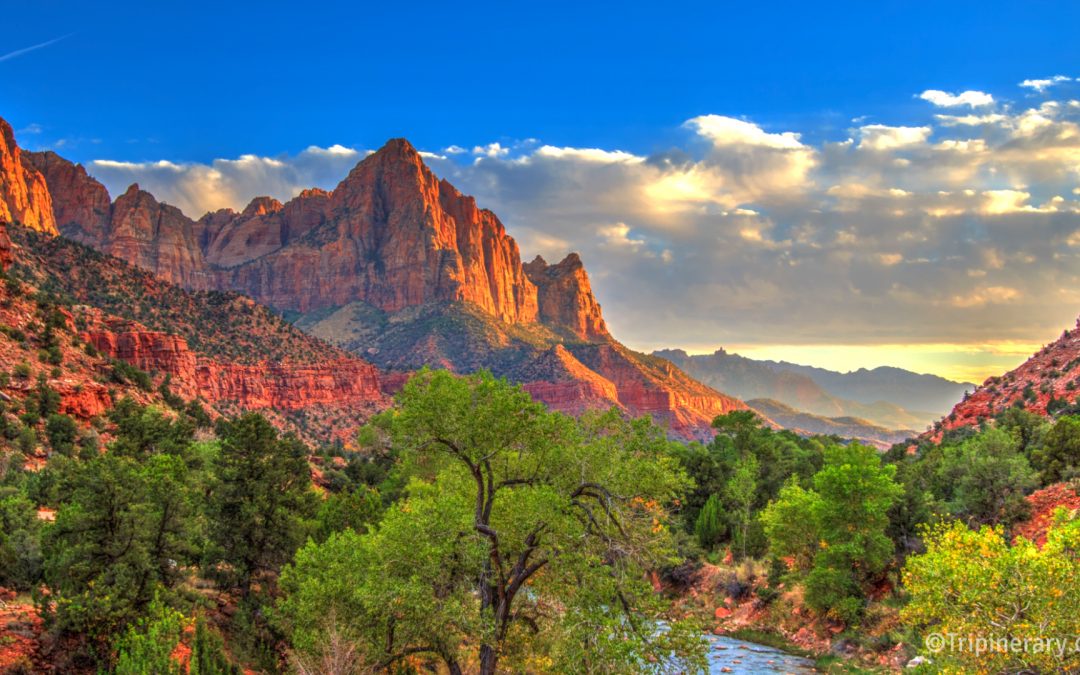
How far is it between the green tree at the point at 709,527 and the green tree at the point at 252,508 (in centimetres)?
3936

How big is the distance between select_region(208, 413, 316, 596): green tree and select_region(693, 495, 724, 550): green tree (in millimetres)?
39363

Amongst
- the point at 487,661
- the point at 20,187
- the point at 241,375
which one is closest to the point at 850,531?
the point at 487,661

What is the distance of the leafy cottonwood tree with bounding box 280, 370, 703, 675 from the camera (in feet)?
51.8

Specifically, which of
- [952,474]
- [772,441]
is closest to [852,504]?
[952,474]

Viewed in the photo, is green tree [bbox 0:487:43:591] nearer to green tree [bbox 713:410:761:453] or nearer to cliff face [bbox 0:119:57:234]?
green tree [bbox 713:410:761:453]

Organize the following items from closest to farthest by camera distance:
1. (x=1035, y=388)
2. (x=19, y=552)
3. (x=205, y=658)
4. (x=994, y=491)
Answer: (x=205, y=658) < (x=19, y=552) < (x=994, y=491) < (x=1035, y=388)

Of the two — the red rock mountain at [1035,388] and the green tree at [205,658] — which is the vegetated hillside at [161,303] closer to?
the green tree at [205,658]

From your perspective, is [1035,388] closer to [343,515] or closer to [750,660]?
[750,660]

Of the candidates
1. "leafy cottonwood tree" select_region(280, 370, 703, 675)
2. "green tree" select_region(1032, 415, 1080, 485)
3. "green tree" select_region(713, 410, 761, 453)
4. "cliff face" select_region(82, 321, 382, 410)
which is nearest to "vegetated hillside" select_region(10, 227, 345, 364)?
"cliff face" select_region(82, 321, 382, 410)

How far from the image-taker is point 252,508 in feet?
86.4

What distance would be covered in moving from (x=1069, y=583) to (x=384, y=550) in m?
15.3

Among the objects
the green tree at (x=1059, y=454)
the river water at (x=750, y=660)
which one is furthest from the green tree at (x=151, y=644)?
the green tree at (x=1059, y=454)

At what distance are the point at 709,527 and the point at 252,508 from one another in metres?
42.4

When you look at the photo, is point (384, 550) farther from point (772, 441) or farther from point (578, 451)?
point (772, 441)
